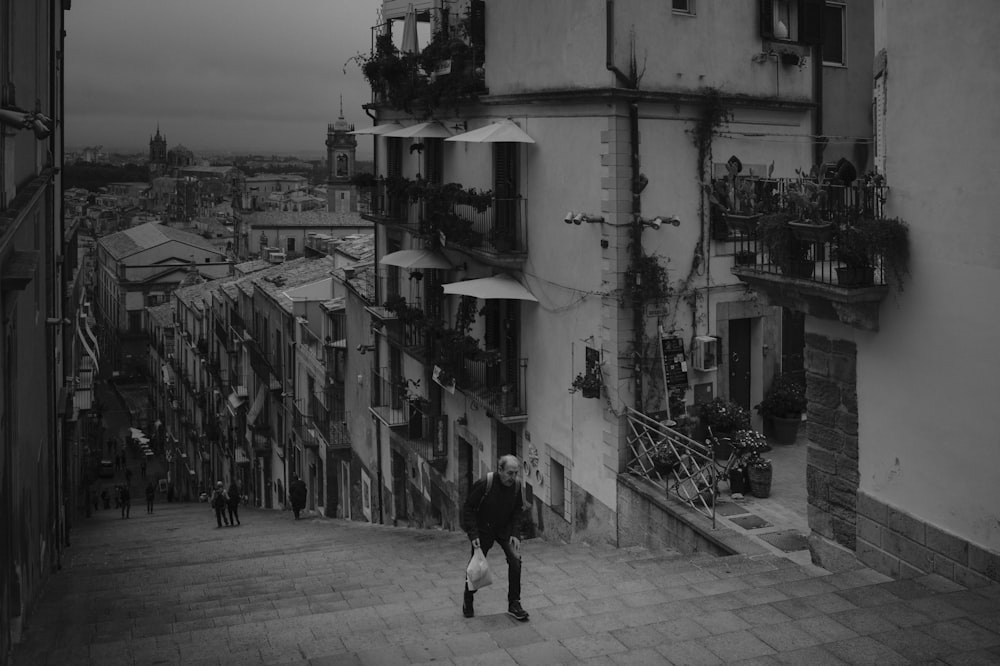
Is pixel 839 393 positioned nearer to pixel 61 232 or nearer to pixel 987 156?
pixel 987 156

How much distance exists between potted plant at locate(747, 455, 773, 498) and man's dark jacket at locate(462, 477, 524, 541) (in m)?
6.51

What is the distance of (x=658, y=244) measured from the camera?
55.8 ft

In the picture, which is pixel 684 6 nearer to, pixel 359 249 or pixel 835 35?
pixel 835 35

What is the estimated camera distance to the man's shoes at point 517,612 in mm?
9609

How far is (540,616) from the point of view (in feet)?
32.1

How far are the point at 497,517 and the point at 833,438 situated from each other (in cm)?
385

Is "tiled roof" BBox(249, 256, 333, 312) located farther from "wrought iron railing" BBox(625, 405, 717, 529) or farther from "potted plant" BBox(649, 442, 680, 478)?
"potted plant" BBox(649, 442, 680, 478)

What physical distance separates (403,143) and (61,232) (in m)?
8.25

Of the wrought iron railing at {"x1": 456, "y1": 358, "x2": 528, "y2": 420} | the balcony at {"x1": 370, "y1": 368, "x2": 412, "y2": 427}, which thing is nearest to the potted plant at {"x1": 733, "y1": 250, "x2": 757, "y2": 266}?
the wrought iron railing at {"x1": 456, "y1": 358, "x2": 528, "y2": 420}

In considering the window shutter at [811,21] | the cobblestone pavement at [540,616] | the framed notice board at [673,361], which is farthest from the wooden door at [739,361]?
the window shutter at [811,21]

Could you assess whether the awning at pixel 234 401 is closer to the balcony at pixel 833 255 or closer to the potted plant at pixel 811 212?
the balcony at pixel 833 255

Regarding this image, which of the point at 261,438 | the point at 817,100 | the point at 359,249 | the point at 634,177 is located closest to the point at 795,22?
the point at 817,100

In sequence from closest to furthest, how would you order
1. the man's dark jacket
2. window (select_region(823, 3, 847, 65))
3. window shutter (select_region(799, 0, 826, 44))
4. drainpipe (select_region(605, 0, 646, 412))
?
the man's dark jacket
drainpipe (select_region(605, 0, 646, 412))
window shutter (select_region(799, 0, 826, 44))
window (select_region(823, 3, 847, 65))

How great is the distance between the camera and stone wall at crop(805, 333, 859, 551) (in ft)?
36.5
